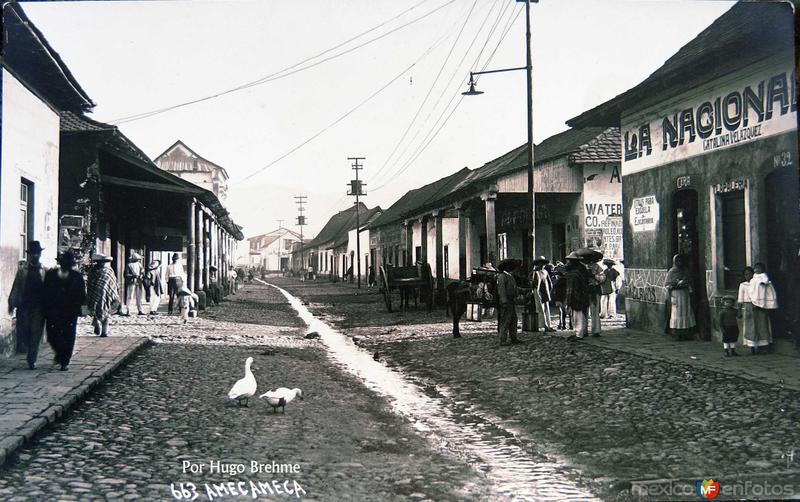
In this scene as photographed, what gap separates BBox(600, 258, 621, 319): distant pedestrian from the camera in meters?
16.3

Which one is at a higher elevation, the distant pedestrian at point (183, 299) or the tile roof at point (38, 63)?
the tile roof at point (38, 63)

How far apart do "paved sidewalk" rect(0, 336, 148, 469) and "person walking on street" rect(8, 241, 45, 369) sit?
0.33m

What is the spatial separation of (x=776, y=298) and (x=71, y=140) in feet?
45.3

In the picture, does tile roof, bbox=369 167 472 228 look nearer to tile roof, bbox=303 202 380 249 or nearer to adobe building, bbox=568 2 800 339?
tile roof, bbox=303 202 380 249

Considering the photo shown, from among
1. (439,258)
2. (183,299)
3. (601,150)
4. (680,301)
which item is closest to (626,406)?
(680,301)


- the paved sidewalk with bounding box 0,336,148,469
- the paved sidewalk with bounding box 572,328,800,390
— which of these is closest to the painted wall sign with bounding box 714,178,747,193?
the paved sidewalk with bounding box 572,328,800,390

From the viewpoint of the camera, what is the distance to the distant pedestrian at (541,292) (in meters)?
13.7

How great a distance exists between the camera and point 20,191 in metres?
9.63

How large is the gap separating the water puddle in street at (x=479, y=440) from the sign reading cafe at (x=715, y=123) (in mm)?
5841

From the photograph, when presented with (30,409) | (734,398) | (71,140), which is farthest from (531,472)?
(71,140)

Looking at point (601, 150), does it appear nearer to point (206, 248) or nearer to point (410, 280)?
point (410, 280)

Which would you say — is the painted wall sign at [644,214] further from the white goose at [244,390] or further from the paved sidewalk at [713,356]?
the white goose at [244,390]

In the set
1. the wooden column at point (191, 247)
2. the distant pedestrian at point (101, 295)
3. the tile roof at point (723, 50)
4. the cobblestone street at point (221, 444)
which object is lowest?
the cobblestone street at point (221, 444)

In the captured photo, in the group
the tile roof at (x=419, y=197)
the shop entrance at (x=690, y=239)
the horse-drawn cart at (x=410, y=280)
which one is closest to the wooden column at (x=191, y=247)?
the horse-drawn cart at (x=410, y=280)
